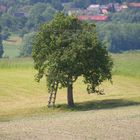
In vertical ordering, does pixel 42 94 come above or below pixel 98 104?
below

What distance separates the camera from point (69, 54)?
5716 centimetres

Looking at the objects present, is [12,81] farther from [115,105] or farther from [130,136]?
[130,136]

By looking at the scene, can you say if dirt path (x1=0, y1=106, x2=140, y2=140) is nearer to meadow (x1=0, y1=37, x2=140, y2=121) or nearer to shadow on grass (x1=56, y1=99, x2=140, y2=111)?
shadow on grass (x1=56, y1=99, x2=140, y2=111)

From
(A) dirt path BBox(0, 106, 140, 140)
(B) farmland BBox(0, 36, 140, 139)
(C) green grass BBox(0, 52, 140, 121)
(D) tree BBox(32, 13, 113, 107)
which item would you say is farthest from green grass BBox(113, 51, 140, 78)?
(A) dirt path BBox(0, 106, 140, 140)

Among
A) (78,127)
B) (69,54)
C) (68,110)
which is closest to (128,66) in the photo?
(69,54)

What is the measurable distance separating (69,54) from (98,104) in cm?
621

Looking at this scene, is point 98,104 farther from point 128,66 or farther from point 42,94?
point 128,66

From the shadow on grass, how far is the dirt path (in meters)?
5.26

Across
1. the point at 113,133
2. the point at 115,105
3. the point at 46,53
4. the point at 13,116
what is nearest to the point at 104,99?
the point at 115,105

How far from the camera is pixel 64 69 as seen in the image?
5762 centimetres

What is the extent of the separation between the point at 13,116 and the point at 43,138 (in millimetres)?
15868

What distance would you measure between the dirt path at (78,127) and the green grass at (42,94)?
5.94 meters

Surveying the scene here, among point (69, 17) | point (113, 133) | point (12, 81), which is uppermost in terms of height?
point (69, 17)

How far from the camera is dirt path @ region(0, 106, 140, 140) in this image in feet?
128
